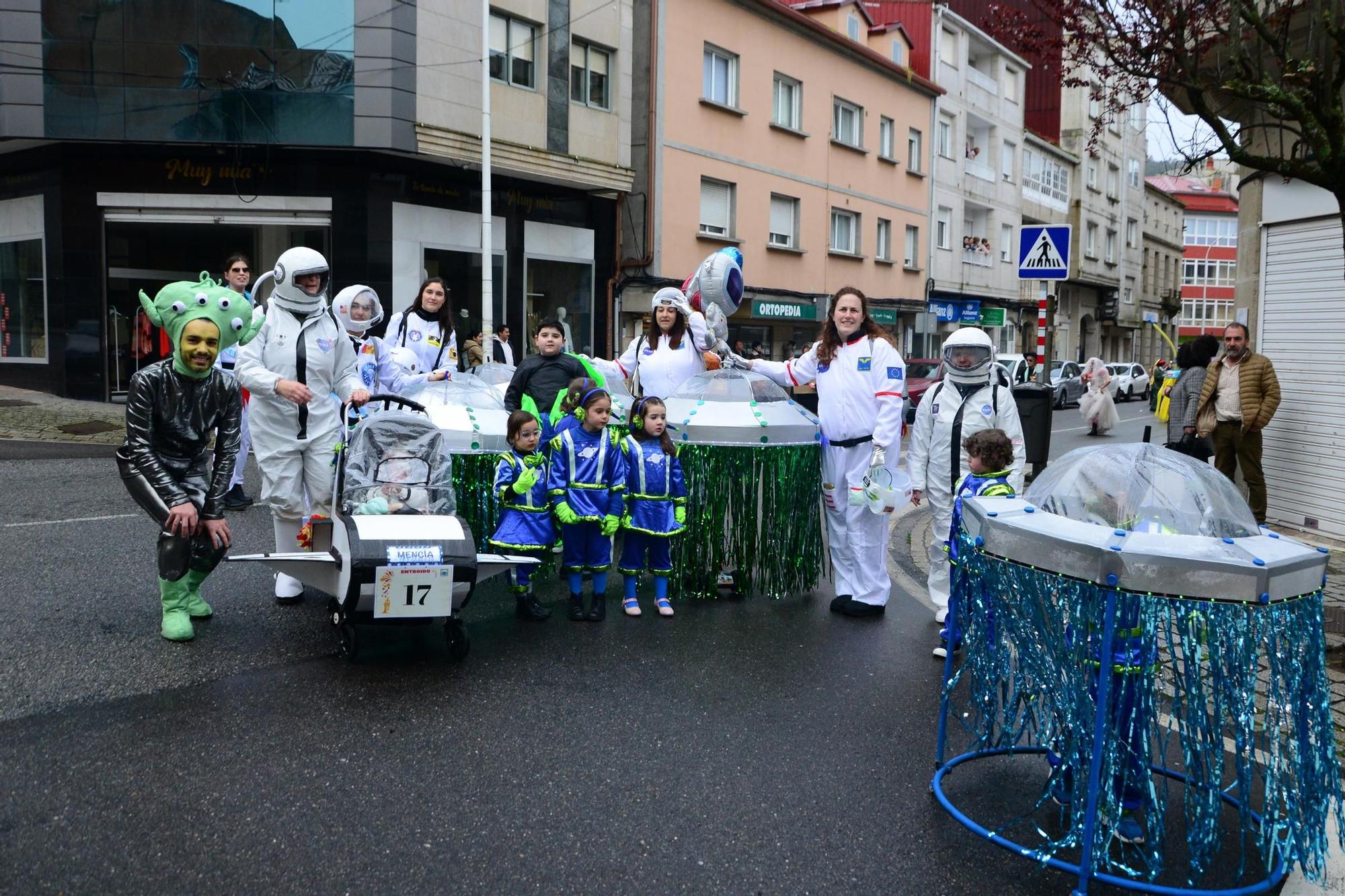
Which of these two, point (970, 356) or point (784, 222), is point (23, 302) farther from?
point (970, 356)

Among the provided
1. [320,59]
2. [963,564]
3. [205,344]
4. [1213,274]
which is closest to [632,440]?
[205,344]

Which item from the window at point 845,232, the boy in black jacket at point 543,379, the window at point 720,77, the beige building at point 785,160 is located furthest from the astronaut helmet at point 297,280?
the window at point 845,232

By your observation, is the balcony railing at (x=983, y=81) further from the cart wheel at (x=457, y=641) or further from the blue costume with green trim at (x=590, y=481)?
the cart wheel at (x=457, y=641)

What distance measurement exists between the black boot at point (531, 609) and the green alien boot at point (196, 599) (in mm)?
1576

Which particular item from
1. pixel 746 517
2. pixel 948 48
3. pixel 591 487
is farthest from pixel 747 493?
pixel 948 48

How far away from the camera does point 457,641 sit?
5176mm

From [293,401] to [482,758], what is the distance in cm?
251

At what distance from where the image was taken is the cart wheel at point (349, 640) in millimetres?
5059

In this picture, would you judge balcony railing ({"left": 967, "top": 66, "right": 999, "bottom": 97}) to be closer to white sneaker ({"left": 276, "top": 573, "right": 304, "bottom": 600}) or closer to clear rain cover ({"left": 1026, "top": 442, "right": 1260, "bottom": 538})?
white sneaker ({"left": 276, "top": 573, "right": 304, "bottom": 600})

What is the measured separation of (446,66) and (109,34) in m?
5.03

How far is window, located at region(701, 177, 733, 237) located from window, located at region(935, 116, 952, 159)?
40.1 ft

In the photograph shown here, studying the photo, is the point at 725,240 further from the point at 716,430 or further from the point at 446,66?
the point at 716,430

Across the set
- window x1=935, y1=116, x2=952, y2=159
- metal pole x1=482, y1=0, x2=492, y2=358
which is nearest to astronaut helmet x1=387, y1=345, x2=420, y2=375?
metal pole x1=482, y1=0, x2=492, y2=358

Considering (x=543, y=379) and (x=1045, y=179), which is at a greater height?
(x=1045, y=179)
